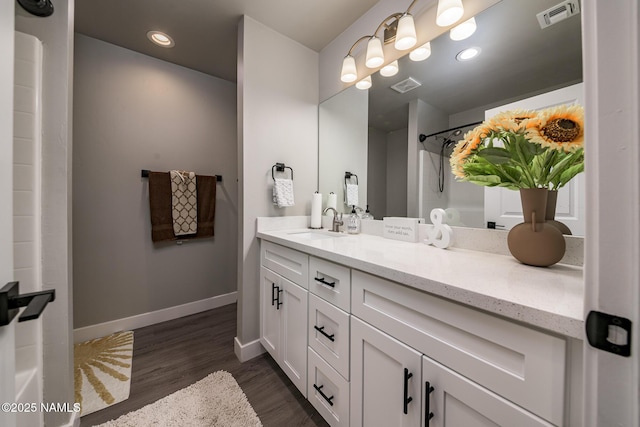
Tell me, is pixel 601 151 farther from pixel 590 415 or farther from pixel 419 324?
pixel 419 324

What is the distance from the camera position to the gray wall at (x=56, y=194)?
96 centimetres

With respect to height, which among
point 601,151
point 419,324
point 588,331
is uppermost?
point 601,151

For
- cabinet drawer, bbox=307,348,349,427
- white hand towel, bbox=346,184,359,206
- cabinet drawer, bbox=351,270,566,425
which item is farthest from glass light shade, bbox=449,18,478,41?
cabinet drawer, bbox=307,348,349,427

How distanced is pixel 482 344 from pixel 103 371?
2143 mm

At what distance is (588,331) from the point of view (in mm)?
364

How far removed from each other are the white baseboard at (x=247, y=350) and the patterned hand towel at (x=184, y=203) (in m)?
1.16

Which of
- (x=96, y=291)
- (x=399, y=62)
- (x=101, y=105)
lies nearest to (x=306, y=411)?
(x=96, y=291)

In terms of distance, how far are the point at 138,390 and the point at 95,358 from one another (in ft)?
1.91

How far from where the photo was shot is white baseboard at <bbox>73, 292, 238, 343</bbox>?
1807mm

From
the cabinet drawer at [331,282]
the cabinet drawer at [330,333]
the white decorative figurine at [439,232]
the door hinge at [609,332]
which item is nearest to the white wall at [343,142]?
the white decorative figurine at [439,232]

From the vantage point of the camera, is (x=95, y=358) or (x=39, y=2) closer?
(x=39, y=2)

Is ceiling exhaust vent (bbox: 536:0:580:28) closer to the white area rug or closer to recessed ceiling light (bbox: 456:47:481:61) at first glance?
recessed ceiling light (bbox: 456:47:481:61)

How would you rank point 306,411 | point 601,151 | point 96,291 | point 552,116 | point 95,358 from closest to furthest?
point 601,151 → point 552,116 → point 306,411 → point 95,358 → point 96,291

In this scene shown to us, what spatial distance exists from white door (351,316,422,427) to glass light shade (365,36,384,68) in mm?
1514
